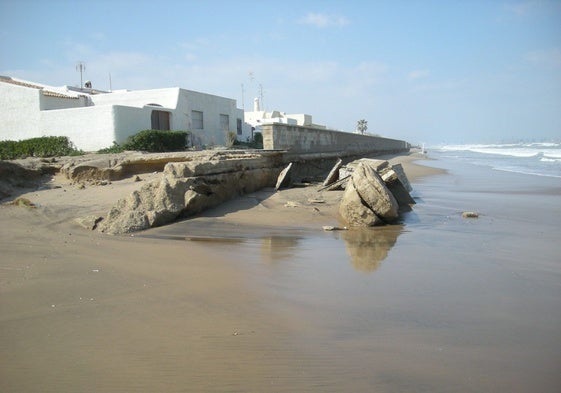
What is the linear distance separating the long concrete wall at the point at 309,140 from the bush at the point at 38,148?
1052 cm

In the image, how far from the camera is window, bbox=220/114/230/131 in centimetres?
2709

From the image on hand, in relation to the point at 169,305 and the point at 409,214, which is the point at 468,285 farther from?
the point at 409,214

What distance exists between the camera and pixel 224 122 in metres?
27.3

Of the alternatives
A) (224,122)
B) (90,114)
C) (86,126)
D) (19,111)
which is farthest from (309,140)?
(19,111)

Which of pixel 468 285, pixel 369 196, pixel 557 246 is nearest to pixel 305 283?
pixel 468 285

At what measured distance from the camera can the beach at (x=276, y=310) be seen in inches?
98.9

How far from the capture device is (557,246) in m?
5.94

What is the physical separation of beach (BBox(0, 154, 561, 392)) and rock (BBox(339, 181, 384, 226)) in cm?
75

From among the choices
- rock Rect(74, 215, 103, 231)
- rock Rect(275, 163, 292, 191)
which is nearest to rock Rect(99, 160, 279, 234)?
rock Rect(74, 215, 103, 231)

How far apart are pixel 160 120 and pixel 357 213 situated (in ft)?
57.0

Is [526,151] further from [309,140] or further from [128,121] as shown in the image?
[128,121]

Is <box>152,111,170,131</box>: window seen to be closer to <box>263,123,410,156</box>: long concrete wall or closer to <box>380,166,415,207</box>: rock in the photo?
<box>263,123,410,156</box>: long concrete wall

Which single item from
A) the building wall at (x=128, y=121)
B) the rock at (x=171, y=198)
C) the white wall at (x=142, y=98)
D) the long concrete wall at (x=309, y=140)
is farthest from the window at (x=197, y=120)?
the rock at (x=171, y=198)

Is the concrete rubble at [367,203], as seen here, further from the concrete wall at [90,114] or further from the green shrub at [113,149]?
the concrete wall at [90,114]
